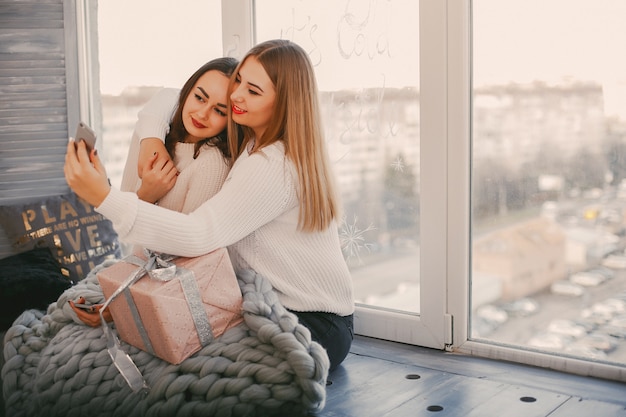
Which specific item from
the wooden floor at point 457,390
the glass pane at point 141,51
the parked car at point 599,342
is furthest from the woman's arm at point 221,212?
the glass pane at point 141,51

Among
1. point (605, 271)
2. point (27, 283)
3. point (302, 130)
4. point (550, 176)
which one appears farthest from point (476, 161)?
point (27, 283)

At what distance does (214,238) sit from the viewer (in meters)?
1.72

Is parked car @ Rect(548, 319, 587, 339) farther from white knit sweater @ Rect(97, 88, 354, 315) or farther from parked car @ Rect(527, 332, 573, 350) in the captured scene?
white knit sweater @ Rect(97, 88, 354, 315)

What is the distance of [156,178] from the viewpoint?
6.33ft

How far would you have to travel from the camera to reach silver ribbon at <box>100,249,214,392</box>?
1.65 meters

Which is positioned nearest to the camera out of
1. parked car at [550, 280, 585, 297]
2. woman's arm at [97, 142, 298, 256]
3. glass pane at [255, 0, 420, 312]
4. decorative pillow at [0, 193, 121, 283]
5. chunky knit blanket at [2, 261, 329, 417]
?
chunky knit blanket at [2, 261, 329, 417]

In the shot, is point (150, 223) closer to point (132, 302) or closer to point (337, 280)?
point (132, 302)

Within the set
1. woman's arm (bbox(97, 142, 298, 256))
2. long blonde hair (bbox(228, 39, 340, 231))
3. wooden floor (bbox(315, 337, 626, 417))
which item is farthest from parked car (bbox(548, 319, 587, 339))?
woman's arm (bbox(97, 142, 298, 256))

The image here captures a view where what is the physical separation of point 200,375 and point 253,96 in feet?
2.35

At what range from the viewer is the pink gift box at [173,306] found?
5.32 ft

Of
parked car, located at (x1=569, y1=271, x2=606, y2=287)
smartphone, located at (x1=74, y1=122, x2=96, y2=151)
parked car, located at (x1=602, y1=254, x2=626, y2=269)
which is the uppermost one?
smartphone, located at (x1=74, y1=122, x2=96, y2=151)

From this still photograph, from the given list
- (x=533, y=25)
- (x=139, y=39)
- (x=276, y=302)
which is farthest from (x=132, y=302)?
(x=139, y=39)

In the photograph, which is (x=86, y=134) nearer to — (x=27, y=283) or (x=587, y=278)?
(x=27, y=283)

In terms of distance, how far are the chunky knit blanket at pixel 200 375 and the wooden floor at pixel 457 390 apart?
22 cm
